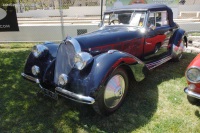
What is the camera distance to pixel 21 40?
26.2ft

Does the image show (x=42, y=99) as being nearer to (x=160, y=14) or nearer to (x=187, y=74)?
(x=187, y=74)

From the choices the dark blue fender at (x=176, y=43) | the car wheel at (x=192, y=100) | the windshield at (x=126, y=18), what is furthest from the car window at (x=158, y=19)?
the car wheel at (x=192, y=100)

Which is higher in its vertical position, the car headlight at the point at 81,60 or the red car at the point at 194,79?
the car headlight at the point at 81,60

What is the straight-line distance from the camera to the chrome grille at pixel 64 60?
9.46ft

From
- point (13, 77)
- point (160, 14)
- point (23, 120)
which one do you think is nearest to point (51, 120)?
point (23, 120)

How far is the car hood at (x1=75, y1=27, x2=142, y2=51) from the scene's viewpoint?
3059 mm

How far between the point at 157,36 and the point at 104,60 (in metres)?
2.22

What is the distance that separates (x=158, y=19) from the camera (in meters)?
4.55

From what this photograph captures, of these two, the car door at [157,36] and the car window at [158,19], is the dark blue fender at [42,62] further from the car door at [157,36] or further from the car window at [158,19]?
the car window at [158,19]

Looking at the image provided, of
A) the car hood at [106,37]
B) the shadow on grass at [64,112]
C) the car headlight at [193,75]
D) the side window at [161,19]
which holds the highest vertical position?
the side window at [161,19]

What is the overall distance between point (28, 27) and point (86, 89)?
632 cm

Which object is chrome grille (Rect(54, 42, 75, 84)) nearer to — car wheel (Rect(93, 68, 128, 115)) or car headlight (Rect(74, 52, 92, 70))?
car headlight (Rect(74, 52, 92, 70))

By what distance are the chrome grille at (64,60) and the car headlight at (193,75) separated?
1.72 meters

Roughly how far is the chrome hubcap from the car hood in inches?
26.3
